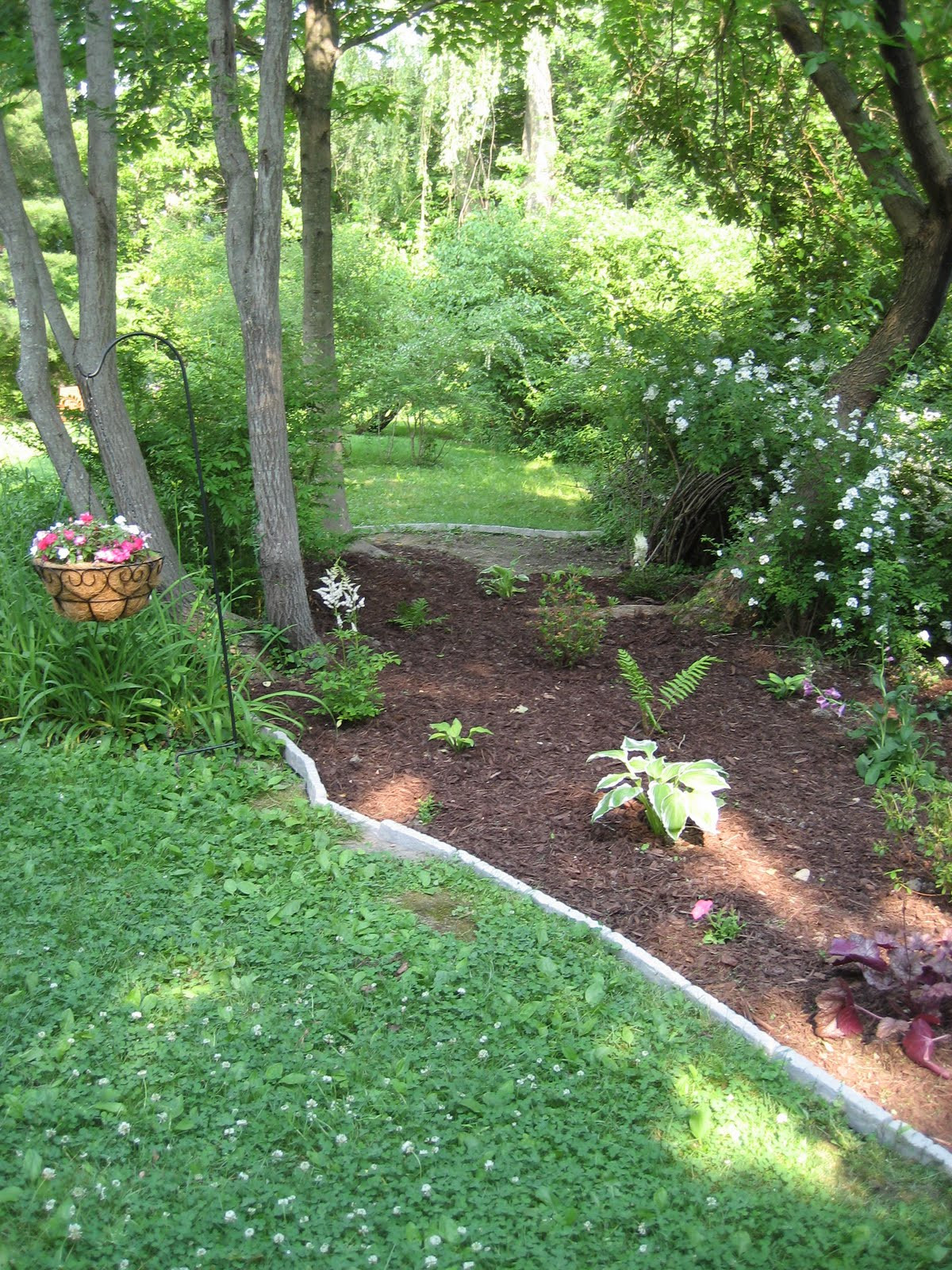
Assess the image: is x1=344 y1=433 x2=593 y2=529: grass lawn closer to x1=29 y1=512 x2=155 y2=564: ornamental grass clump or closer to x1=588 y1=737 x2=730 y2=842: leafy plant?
x1=29 y1=512 x2=155 y2=564: ornamental grass clump

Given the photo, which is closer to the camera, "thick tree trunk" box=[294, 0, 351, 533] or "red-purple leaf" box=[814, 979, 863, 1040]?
"red-purple leaf" box=[814, 979, 863, 1040]

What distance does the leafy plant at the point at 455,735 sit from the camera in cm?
480

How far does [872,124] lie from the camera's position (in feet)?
21.1

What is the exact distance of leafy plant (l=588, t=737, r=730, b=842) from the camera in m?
3.88

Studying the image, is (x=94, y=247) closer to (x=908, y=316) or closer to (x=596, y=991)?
(x=596, y=991)

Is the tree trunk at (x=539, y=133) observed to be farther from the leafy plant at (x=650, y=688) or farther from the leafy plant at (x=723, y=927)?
the leafy plant at (x=723, y=927)

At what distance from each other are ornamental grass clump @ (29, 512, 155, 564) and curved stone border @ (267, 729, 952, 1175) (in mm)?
1221

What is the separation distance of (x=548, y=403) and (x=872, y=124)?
510 centimetres

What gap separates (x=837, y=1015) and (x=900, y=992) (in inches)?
7.6

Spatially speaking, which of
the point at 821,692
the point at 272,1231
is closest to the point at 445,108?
the point at 821,692

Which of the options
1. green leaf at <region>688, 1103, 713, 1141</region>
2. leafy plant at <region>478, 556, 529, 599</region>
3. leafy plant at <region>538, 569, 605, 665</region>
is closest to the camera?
green leaf at <region>688, 1103, 713, 1141</region>

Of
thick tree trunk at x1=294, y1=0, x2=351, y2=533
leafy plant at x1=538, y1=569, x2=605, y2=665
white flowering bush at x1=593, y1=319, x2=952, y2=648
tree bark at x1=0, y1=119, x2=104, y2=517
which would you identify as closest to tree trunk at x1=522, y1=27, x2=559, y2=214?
thick tree trunk at x1=294, y1=0, x2=351, y2=533

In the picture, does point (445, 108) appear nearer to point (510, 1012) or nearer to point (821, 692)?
point (821, 692)

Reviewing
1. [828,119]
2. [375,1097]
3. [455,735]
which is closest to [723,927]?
[375,1097]
